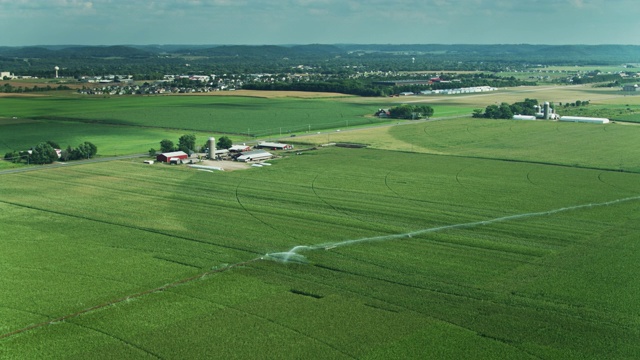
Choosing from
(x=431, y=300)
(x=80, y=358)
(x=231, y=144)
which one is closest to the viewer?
(x=80, y=358)

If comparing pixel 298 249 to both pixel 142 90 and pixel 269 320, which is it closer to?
pixel 269 320

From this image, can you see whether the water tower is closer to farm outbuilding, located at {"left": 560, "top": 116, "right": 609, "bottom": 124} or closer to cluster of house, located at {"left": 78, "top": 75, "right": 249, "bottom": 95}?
farm outbuilding, located at {"left": 560, "top": 116, "right": 609, "bottom": 124}

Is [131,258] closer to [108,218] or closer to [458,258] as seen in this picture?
[108,218]

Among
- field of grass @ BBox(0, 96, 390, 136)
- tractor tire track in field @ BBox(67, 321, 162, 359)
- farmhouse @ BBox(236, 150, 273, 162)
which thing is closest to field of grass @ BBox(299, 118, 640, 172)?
field of grass @ BBox(0, 96, 390, 136)

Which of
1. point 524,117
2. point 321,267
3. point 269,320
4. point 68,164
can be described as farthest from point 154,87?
point 269,320

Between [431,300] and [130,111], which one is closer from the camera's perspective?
[431,300]

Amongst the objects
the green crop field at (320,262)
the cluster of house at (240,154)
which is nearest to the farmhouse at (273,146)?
the cluster of house at (240,154)

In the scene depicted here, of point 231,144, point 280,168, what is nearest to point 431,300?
point 280,168
